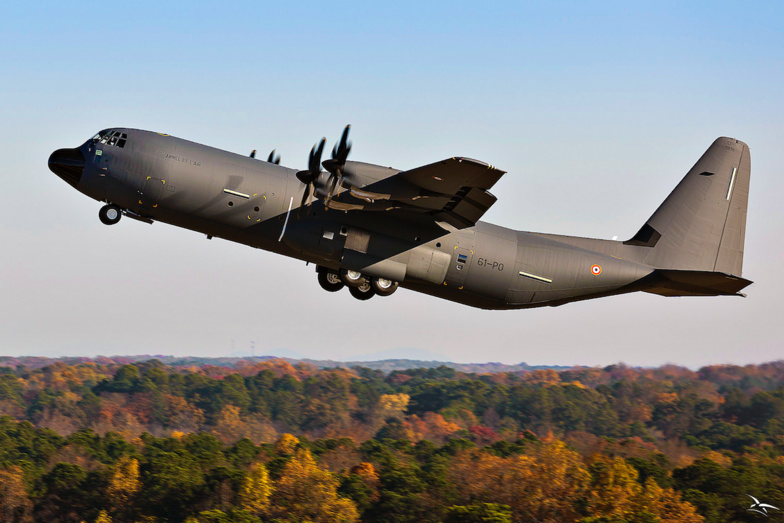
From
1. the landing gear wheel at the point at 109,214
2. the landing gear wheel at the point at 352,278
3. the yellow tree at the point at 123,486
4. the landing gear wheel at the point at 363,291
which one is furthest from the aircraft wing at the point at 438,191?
the yellow tree at the point at 123,486

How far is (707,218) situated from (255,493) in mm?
41750

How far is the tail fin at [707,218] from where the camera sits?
31323 millimetres

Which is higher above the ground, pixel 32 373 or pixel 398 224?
pixel 398 224

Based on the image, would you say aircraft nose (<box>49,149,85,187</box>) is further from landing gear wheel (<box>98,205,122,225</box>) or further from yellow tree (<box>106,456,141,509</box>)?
yellow tree (<box>106,456,141,509</box>)

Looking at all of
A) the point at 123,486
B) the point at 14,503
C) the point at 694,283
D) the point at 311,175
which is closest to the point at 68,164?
the point at 311,175

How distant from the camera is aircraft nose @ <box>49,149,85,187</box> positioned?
24812 millimetres

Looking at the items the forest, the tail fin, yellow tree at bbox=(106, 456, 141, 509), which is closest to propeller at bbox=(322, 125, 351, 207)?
the tail fin

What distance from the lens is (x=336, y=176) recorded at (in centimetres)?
2472

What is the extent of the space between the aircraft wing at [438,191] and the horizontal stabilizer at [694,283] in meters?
8.86

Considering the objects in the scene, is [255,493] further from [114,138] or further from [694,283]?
[114,138]

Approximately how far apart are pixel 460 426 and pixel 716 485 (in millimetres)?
68619

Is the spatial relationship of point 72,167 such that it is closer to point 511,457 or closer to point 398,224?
point 398,224

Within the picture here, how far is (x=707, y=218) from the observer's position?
3189 cm

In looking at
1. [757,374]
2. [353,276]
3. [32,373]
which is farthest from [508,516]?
[32,373]
